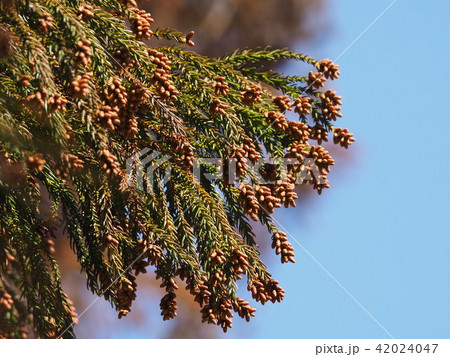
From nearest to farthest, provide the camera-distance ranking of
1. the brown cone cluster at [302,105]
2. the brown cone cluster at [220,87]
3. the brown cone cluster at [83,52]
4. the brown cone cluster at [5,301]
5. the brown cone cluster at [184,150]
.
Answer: the brown cone cluster at [5,301] → the brown cone cluster at [83,52] → the brown cone cluster at [184,150] → the brown cone cluster at [220,87] → the brown cone cluster at [302,105]

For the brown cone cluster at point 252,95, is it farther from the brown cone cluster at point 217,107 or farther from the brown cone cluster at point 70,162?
the brown cone cluster at point 70,162

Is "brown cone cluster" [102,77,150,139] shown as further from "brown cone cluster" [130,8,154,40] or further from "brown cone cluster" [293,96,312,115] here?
"brown cone cluster" [293,96,312,115]

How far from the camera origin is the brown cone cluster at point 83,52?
3.69ft

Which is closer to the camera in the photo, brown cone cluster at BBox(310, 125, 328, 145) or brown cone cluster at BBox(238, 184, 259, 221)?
brown cone cluster at BBox(238, 184, 259, 221)

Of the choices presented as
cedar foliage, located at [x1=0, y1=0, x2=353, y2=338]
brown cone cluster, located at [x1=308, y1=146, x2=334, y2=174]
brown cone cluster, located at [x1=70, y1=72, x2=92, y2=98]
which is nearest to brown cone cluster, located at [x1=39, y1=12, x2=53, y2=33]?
cedar foliage, located at [x1=0, y1=0, x2=353, y2=338]

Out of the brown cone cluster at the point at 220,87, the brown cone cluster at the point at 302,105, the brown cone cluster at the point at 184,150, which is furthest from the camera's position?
the brown cone cluster at the point at 302,105

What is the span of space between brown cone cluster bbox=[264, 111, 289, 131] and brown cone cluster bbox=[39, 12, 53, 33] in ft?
1.62

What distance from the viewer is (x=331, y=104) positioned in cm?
146

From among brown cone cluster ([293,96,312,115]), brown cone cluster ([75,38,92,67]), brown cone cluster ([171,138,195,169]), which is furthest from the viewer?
brown cone cluster ([293,96,312,115])

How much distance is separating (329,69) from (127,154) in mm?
522

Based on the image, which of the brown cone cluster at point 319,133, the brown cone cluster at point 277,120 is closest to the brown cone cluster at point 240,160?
the brown cone cluster at point 277,120

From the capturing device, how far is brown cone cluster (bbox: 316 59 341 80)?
148 centimetres

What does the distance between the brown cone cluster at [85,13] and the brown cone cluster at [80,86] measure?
0.14 meters

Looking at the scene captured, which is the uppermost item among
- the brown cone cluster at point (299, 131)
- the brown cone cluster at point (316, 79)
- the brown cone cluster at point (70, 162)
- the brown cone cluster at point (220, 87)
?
the brown cone cluster at point (316, 79)
